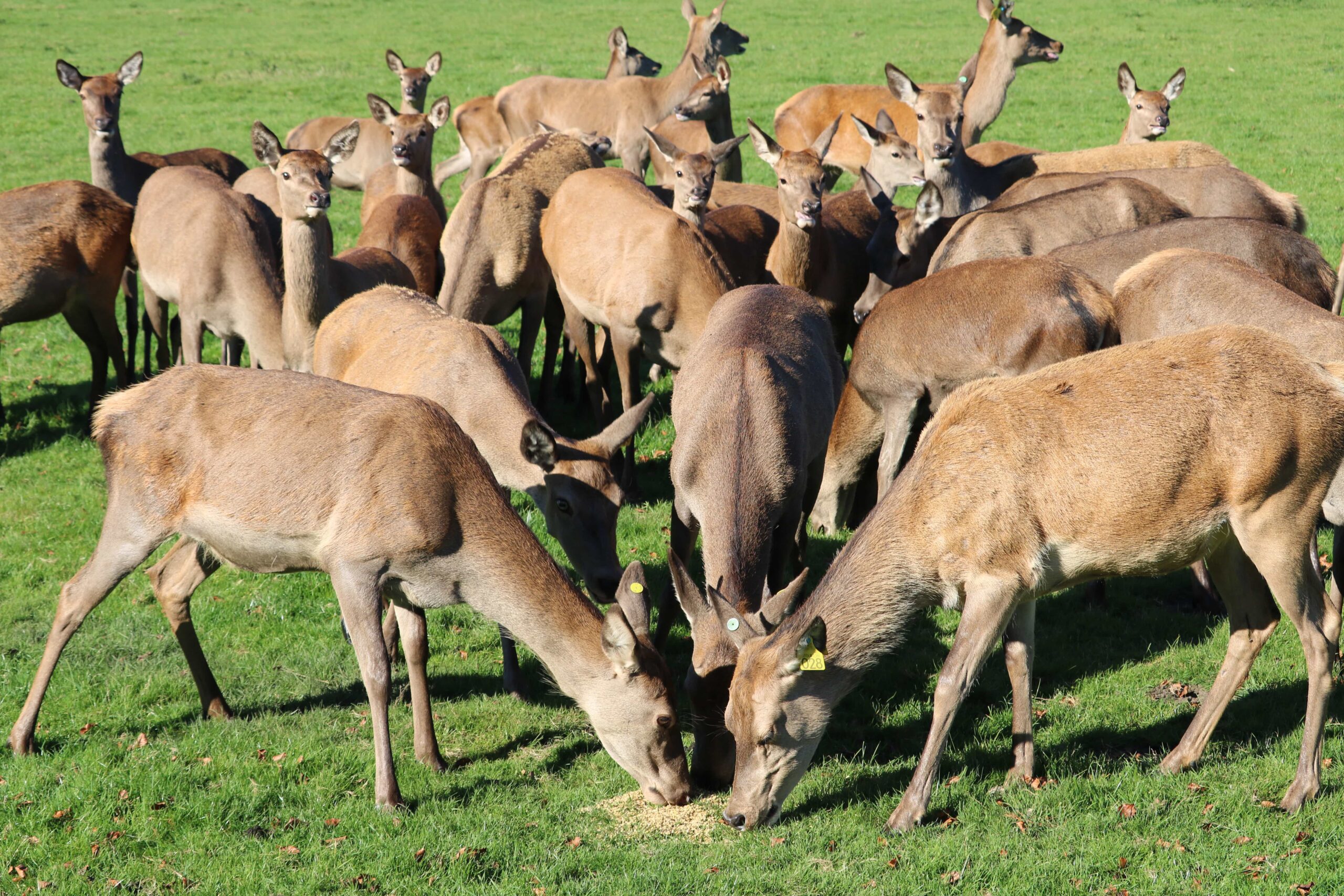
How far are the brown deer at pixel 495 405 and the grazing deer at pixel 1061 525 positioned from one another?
1.51 m

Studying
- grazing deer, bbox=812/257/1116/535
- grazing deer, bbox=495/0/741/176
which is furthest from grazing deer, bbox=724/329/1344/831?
grazing deer, bbox=495/0/741/176

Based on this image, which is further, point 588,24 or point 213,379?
point 588,24

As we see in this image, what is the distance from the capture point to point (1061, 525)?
533 centimetres

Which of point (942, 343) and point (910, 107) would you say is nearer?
point (942, 343)

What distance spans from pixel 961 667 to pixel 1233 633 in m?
1.49

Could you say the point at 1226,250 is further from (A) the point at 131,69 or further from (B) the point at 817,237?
(A) the point at 131,69

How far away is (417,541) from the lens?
5.53 metres

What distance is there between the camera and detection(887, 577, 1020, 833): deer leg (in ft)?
17.3

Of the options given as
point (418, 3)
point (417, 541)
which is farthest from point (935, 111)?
point (418, 3)

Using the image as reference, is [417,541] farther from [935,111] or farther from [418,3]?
[418,3]

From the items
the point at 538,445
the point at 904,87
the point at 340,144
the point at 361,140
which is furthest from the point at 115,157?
the point at 538,445

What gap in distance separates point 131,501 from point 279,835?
1.64 meters

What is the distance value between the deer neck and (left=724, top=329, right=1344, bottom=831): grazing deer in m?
5.05

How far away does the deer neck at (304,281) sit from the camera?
9.16m
